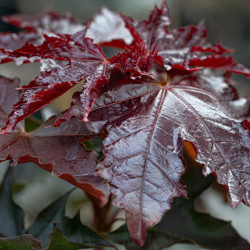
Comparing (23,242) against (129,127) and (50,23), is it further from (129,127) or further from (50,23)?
(50,23)

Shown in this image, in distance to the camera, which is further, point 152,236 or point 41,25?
point 41,25

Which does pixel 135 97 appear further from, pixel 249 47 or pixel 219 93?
pixel 249 47

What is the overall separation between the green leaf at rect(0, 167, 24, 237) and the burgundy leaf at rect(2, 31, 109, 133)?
0.19 meters

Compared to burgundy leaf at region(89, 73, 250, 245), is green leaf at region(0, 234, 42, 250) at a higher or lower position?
lower

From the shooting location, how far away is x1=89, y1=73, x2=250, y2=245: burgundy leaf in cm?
33

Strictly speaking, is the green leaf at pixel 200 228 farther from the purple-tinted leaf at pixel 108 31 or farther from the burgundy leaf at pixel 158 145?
the purple-tinted leaf at pixel 108 31

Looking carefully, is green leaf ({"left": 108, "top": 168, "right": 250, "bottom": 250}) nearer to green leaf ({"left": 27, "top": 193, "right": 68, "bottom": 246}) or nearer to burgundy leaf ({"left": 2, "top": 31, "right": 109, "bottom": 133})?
green leaf ({"left": 27, "top": 193, "right": 68, "bottom": 246})

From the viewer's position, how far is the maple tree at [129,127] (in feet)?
1.14

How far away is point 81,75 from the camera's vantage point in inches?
16.0

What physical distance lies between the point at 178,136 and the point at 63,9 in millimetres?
1650

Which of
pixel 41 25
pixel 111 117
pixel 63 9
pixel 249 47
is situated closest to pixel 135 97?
pixel 111 117

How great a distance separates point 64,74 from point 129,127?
0.33 ft

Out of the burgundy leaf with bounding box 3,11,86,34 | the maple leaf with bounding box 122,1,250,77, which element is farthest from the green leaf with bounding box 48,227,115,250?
the burgundy leaf with bounding box 3,11,86,34

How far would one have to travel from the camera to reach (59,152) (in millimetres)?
411
